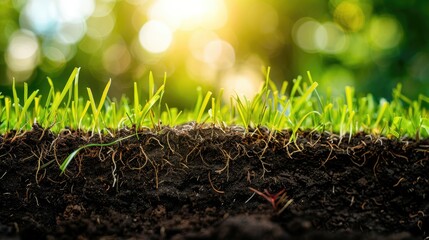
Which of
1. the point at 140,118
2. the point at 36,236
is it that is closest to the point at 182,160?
the point at 140,118

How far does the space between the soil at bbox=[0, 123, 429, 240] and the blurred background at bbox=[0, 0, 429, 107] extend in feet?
12.8

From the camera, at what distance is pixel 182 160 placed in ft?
6.22

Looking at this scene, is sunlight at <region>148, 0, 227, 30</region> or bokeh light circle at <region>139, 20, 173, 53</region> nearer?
sunlight at <region>148, 0, 227, 30</region>

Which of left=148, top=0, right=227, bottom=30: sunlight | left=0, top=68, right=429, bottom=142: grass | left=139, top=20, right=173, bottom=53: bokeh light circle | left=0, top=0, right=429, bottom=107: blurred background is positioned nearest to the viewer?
left=0, top=68, right=429, bottom=142: grass

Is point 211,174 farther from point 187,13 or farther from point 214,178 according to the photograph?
point 187,13

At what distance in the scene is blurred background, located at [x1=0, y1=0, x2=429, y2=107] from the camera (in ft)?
25.6

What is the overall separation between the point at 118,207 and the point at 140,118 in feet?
1.29

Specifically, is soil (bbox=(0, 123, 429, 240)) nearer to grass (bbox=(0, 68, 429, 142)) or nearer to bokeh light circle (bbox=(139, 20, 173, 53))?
grass (bbox=(0, 68, 429, 142))

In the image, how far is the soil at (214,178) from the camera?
1.82 metres

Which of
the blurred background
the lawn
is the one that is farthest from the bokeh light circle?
the lawn

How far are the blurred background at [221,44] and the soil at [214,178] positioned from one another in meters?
3.92

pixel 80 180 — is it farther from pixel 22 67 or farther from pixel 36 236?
pixel 22 67

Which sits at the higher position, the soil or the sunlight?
the sunlight

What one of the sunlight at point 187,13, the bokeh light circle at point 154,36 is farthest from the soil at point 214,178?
the bokeh light circle at point 154,36
